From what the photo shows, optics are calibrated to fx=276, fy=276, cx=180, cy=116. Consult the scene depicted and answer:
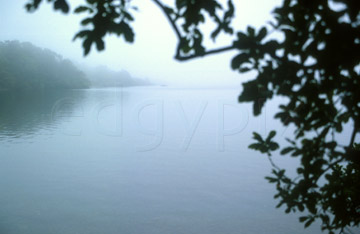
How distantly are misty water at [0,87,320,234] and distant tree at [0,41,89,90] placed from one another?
210 ft

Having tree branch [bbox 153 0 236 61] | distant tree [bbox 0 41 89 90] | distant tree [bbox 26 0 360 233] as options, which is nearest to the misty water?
distant tree [bbox 26 0 360 233]

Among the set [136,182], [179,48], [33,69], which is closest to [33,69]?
[33,69]

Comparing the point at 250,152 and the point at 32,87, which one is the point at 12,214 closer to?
the point at 250,152

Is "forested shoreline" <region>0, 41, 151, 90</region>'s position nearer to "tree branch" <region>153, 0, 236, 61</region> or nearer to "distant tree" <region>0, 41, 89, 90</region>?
"distant tree" <region>0, 41, 89, 90</region>

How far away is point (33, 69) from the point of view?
98.2 m

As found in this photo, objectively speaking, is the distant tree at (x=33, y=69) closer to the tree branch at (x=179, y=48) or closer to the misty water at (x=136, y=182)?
the misty water at (x=136, y=182)

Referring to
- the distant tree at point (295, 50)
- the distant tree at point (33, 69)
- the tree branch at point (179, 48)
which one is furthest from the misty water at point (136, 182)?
the distant tree at point (33, 69)

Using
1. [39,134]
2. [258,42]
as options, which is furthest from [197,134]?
[258,42]

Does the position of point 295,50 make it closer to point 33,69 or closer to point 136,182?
point 136,182

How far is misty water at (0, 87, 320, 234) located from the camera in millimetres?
14938

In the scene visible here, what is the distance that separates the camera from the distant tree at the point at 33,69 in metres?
90.7

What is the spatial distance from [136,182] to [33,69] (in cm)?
9435

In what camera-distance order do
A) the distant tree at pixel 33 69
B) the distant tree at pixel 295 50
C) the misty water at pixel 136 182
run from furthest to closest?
1. the distant tree at pixel 33 69
2. the misty water at pixel 136 182
3. the distant tree at pixel 295 50

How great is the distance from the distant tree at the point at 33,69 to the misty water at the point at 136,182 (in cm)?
6402
